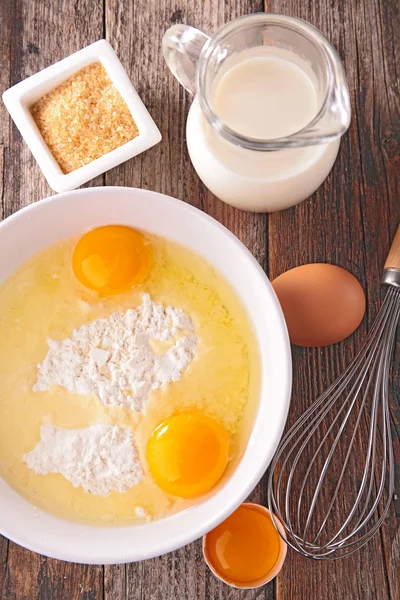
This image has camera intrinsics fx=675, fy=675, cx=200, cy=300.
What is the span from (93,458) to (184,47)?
25.9 inches

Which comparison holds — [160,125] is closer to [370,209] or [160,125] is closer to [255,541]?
[370,209]

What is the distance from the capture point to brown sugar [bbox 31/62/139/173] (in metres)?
1.15

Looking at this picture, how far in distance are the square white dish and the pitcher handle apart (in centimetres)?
17

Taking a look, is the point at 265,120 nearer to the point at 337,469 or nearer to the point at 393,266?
the point at 393,266

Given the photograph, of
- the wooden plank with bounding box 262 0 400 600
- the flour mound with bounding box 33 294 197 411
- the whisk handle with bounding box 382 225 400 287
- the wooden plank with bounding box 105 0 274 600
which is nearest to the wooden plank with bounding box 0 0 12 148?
the wooden plank with bounding box 105 0 274 600

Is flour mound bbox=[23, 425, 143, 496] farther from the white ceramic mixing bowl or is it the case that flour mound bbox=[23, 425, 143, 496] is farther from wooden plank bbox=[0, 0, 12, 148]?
wooden plank bbox=[0, 0, 12, 148]

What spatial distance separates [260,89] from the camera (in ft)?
3.17

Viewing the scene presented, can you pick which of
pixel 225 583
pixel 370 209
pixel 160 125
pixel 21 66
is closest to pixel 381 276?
pixel 370 209

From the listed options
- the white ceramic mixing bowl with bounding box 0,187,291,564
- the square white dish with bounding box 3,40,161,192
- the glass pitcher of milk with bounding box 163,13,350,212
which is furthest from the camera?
the square white dish with bounding box 3,40,161,192

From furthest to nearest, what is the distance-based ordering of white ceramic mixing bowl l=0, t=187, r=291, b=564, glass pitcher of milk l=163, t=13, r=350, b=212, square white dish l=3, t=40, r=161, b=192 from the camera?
square white dish l=3, t=40, r=161, b=192
white ceramic mixing bowl l=0, t=187, r=291, b=564
glass pitcher of milk l=163, t=13, r=350, b=212

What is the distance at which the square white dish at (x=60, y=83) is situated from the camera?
3.69 ft

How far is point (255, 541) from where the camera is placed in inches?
45.6

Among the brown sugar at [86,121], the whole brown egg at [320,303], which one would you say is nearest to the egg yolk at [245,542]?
the whole brown egg at [320,303]

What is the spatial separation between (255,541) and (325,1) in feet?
3.18
